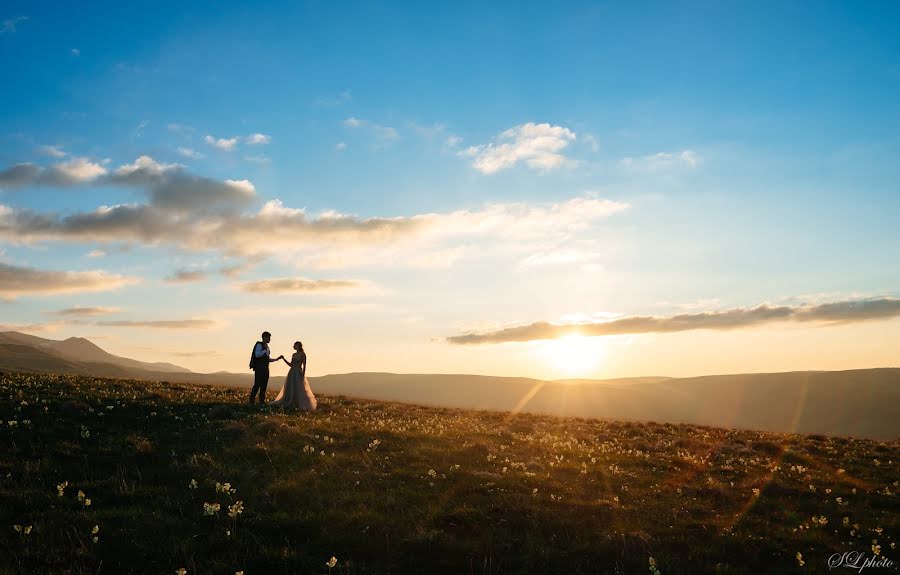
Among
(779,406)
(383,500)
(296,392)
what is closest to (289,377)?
(296,392)

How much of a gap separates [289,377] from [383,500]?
14441 millimetres

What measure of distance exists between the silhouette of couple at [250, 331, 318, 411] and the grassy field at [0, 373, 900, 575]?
145 inches

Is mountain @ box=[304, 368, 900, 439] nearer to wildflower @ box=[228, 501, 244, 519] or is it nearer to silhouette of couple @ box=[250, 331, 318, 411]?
silhouette of couple @ box=[250, 331, 318, 411]

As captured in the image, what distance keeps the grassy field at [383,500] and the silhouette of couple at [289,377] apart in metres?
3.69

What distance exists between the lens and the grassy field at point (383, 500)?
31.0 ft

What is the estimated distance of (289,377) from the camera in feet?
82.5

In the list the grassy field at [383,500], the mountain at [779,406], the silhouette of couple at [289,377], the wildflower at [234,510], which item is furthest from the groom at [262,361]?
the mountain at [779,406]

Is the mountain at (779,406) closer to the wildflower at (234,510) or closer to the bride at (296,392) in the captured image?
the bride at (296,392)

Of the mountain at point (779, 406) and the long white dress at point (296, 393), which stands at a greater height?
the long white dress at point (296, 393)

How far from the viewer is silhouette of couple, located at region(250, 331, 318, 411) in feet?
82.0

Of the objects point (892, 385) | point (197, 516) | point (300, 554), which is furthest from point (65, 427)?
point (892, 385)

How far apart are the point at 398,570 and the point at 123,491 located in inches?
255

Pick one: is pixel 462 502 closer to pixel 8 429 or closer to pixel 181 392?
pixel 8 429

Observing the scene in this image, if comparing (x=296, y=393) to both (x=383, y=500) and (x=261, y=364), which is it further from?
(x=383, y=500)
